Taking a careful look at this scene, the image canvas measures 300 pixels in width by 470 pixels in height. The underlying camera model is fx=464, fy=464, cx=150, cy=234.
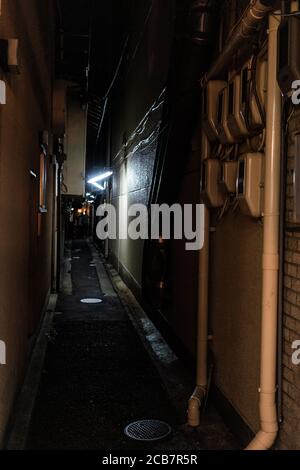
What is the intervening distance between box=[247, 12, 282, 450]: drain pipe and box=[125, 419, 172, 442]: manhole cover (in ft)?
4.16

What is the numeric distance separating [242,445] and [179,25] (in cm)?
520

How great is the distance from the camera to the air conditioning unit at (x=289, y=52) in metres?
3.44

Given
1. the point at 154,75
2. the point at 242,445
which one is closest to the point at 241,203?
the point at 242,445

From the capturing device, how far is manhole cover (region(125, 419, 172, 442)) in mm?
4922

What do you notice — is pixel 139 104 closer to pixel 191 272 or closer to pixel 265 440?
pixel 191 272

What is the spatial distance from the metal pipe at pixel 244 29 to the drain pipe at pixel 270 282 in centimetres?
40

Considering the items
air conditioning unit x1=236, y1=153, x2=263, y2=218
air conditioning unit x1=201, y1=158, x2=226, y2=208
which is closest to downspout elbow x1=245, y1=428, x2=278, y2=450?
air conditioning unit x1=236, y1=153, x2=263, y2=218

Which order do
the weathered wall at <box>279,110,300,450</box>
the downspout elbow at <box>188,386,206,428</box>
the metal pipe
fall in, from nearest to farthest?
1. the weathered wall at <box>279,110,300,450</box>
2. the metal pipe
3. the downspout elbow at <box>188,386,206,428</box>

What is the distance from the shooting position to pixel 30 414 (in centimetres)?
543

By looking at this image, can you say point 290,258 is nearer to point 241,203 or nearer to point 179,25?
point 241,203

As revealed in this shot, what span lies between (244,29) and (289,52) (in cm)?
103

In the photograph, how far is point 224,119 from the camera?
16.4ft

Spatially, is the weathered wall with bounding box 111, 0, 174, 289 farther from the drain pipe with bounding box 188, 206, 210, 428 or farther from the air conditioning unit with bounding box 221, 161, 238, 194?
the air conditioning unit with bounding box 221, 161, 238, 194

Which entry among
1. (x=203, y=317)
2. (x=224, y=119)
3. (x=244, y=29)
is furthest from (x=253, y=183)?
(x=203, y=317)
